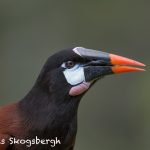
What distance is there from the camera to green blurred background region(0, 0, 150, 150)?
27.9 ft

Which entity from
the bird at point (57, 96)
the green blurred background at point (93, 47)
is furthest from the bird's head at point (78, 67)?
the green blurred background at point (93, 47)

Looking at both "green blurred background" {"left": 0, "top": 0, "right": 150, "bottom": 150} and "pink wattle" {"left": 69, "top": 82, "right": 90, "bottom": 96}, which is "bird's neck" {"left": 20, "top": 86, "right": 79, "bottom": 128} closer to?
"pink wattle" {"left": 69, "top": 82, "right": 90, "bottom": 96}

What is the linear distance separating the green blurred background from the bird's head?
3089mm

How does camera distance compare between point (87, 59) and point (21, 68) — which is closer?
point (87, 59)

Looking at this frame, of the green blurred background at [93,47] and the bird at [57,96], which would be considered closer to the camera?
the bird at [57,96]

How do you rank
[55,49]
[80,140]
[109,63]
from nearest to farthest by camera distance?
[109,63]
[80,140]
[55,49]

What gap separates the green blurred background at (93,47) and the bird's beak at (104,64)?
3.11 meters

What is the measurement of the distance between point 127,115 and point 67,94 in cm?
355

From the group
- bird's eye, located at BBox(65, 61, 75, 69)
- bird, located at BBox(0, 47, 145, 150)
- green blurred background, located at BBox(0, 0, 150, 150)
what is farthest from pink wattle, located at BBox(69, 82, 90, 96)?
green blurred background, located at BBox(0, 0, 150, 150)

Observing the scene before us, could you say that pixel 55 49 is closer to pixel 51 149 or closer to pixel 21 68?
pixel 21 68

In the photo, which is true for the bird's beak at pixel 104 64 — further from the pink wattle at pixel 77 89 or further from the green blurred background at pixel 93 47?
the green blurred background at pixel 93 47

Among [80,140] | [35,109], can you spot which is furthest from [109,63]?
[80,140]

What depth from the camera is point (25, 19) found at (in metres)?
9.29

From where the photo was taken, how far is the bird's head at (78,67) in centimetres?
511
